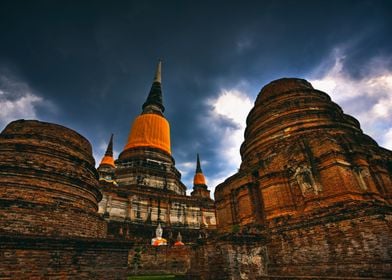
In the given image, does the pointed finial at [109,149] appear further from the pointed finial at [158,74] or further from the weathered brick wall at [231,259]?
the weathered brick wall at [231,259]

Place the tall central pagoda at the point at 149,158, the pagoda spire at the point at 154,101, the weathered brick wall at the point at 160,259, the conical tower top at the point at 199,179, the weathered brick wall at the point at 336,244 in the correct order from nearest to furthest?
the weathered brick wall at the point at 336,244 → the weathered brick wall at the point at 160,259 → the tall central pagoda at the point at 149,158 → the pagoda spire at the point at 154,101 → the conical tower top at the point at 199,179

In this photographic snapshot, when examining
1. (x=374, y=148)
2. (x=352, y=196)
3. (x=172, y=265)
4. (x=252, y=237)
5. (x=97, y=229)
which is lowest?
(x=172, y=265)

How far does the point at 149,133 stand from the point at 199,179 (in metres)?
15.3

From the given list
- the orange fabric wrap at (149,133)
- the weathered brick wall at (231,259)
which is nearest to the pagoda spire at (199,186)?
the orange fabric wrap at (149,133)

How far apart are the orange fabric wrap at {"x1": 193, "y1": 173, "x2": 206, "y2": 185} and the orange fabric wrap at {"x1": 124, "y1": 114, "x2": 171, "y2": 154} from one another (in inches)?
460

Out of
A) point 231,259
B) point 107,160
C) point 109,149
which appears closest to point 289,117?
point 231,259

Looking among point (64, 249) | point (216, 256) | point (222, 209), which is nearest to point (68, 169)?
point (64, 249)

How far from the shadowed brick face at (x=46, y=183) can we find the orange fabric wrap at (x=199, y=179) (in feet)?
113

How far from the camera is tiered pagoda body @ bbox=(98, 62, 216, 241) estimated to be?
22.9m

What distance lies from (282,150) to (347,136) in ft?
9.93

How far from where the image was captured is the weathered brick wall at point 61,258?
5.15 m

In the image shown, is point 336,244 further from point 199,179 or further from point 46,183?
point 199,179

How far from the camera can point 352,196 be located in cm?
882

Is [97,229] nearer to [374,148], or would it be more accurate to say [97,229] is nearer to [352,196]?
[352,196]
